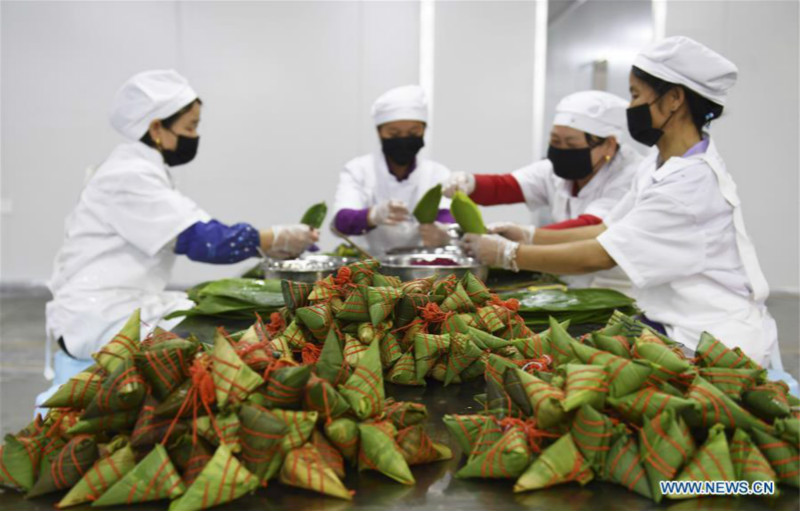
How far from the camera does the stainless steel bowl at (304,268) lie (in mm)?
2285

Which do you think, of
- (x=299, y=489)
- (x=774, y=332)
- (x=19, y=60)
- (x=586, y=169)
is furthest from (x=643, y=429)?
(x=19, y=60)

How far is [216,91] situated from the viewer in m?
6.18

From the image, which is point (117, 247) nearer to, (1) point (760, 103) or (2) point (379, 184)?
(2) point (379, 184)

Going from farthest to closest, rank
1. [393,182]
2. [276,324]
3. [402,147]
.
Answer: [393,182]
[402,147]
[276,324]

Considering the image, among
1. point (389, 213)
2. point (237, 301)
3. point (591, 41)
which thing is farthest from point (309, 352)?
point (591, 41)

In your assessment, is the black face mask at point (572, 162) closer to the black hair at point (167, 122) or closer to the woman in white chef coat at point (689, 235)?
the woman in white chef coat at point (689, 235)

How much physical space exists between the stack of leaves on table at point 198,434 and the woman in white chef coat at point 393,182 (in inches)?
91.3

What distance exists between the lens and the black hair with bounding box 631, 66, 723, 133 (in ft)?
8.15

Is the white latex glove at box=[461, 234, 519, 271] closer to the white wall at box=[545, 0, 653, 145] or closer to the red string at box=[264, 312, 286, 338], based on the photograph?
the red string at box=[264, 312, 286, 338]

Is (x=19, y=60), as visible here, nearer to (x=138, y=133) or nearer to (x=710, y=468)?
(x=138, y=133)

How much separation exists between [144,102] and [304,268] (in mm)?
1111

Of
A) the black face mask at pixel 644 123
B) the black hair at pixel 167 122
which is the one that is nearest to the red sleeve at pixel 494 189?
the black face mask at pixel 644 123

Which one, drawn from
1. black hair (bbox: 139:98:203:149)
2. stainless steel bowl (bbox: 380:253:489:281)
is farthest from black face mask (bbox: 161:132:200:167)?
stainless steel bowl (bbox: 380:253:489:281)

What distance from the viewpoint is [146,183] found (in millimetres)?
2818
